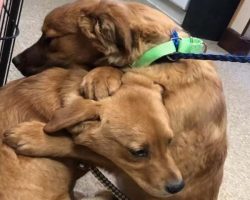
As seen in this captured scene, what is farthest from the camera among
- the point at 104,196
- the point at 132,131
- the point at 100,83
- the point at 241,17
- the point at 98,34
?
the point at 241,17

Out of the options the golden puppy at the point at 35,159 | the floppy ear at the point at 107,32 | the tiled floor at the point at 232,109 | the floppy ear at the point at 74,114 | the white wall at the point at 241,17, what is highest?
the floppy ear at the point at 107,32

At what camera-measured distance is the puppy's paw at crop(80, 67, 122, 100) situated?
114cm

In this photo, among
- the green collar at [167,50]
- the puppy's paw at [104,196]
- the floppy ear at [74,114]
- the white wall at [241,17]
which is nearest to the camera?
the floppy ear at [74,114]

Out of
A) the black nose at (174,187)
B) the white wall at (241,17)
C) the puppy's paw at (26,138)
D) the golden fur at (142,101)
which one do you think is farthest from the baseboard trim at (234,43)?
the puppy's paw at (26,138)

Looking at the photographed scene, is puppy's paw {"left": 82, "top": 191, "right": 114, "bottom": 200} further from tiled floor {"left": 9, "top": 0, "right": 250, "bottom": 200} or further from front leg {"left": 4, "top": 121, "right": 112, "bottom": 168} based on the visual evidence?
front leg {"left": 4, "top": 121, "right": 112, "bottom": 168}

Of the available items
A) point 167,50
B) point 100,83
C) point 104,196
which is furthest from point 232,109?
point 100,83

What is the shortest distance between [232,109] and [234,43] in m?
0.80

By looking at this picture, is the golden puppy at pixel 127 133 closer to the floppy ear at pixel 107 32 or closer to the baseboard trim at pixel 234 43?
the floppy ear at pixel 107 32

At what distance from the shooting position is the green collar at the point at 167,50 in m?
1.21

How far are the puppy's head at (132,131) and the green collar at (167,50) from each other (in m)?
0.11

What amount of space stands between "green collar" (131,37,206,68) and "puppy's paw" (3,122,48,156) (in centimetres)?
32

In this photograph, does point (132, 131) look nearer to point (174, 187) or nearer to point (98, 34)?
point (174, 187)

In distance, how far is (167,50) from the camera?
3.98 ft

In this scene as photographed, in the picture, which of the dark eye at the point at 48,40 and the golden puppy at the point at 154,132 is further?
the dark eye at the point at 48,40
